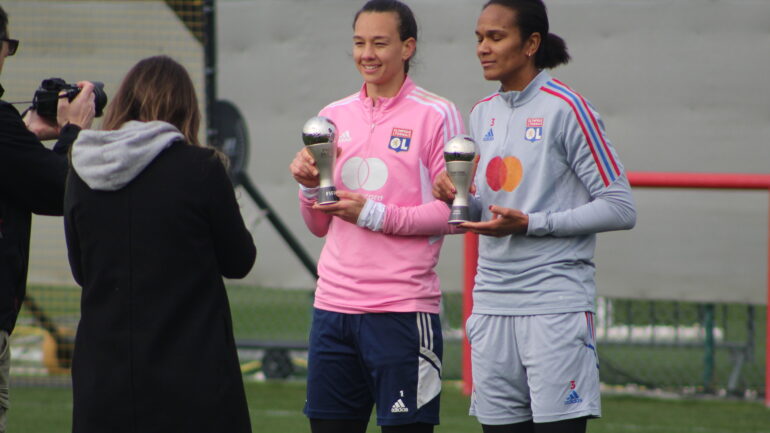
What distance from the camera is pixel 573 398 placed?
3.11 metres

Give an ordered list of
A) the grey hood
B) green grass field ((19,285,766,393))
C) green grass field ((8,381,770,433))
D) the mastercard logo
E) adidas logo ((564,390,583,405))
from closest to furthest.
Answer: the grey hood, adidas logo ((564,390,583,405)), the mastercard logo, green grass field ((8,381,770,433)), green grass field ((19,285,766,393))

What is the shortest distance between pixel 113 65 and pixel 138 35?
0.29m

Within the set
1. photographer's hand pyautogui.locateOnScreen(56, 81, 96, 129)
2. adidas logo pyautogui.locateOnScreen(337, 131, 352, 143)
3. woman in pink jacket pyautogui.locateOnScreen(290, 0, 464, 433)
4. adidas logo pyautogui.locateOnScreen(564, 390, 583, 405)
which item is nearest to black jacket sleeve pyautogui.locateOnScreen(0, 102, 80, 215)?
photographer's hand pyautogui.locateOnScreen(56, 81, 96, 129)

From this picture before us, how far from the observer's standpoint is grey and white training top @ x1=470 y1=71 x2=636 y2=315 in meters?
3.14

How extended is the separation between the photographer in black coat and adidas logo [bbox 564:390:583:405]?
1.73 meters

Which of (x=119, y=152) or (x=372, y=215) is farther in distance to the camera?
(x=372, y=215)

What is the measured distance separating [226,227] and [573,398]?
119 centimetres

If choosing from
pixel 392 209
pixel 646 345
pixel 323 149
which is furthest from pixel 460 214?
pixel 646 345

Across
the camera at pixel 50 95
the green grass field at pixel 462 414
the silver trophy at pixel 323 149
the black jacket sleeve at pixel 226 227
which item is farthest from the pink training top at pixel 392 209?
the green grass field at pixel 462 414

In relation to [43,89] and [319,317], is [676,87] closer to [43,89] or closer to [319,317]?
[319,317]

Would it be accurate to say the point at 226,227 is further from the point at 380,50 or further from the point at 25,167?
the point at 380,50

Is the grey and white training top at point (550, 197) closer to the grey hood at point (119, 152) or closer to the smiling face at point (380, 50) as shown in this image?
the smiling face at point (380, 50)

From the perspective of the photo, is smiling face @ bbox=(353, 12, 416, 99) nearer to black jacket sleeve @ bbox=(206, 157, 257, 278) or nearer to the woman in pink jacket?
the woman in pink jacket

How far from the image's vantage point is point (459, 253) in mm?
7000
